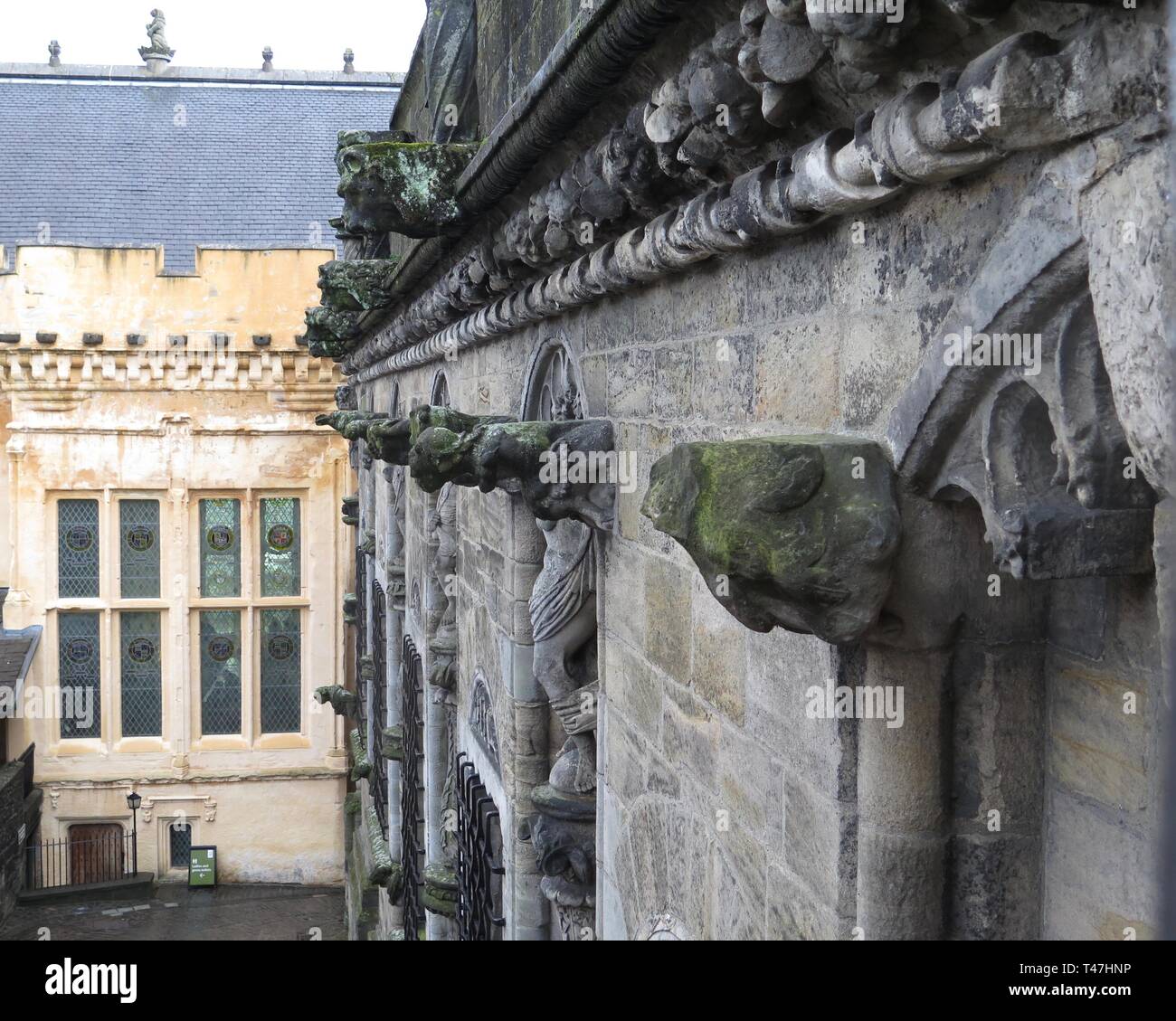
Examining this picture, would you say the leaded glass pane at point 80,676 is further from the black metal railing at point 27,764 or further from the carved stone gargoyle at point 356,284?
the carved stone gargoyle at point 356,284

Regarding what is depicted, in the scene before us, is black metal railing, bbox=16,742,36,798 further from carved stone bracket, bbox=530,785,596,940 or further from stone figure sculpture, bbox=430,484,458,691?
carved stone bracket, bbox=530,785,596,940

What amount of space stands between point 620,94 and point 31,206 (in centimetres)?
1688

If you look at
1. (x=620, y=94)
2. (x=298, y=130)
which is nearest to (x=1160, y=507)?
(x=620, y=94)

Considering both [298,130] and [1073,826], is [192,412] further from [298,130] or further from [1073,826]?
[1073,826]

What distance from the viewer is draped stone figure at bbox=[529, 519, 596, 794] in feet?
11.9

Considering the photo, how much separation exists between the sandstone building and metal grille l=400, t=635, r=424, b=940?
6389mm

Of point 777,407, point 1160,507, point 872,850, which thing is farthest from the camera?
point 777,407

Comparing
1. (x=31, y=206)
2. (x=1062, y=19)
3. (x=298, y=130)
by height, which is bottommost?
(x=1062, y=19)

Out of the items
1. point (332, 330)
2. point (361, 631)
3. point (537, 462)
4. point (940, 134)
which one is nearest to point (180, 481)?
point (361, 631)

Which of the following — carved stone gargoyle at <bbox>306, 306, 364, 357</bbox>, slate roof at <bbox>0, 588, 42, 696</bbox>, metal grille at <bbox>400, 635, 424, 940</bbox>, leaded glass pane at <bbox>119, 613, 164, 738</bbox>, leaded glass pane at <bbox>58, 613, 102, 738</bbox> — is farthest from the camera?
leaded glass pane at <bbox>119, 613, 164, 738</bbox>

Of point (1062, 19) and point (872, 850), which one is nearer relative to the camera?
point (1062, 19)

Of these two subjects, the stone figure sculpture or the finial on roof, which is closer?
the stone figure sculpture

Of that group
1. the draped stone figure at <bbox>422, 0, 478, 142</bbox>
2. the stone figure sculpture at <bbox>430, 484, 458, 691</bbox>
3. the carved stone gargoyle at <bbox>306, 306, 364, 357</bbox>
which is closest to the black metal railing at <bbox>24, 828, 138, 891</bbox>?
the carved stone gargoyle at <bbox>306, 306, 364, 357</bbox>
